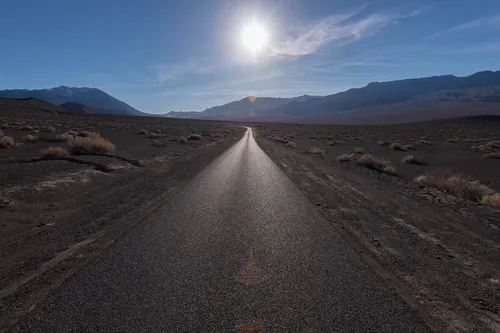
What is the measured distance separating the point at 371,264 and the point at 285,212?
3.71 m

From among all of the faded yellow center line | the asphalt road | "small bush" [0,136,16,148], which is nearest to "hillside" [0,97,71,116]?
"small bush" [0,136,16,148]

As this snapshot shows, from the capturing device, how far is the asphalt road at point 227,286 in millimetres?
3938

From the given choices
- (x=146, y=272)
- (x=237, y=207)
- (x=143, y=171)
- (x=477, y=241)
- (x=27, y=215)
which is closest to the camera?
(x=146, y=272)

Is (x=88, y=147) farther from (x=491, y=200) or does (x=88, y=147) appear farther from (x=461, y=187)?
(x=491, y=200)

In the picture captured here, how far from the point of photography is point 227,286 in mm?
4812

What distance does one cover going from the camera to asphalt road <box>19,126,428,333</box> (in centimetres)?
394

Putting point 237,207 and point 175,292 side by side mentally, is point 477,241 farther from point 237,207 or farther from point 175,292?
point 175,292

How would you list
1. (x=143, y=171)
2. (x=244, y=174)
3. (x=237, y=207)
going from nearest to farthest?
1. (x=237, y=207)
2. (x=244, y=174)
3. (x=143, y=171)

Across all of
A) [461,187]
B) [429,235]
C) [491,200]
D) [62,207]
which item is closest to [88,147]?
[62,207]

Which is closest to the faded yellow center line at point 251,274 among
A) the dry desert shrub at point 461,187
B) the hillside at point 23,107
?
the dry desert shrub at point 461,187

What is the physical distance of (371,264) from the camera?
574 cm

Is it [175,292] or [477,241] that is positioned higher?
[175,292]

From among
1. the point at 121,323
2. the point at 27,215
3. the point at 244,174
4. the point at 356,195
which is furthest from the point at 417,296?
the point at 244,174

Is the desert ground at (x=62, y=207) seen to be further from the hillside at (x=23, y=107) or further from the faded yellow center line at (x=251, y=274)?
the hillside at (x=23, y=107)
